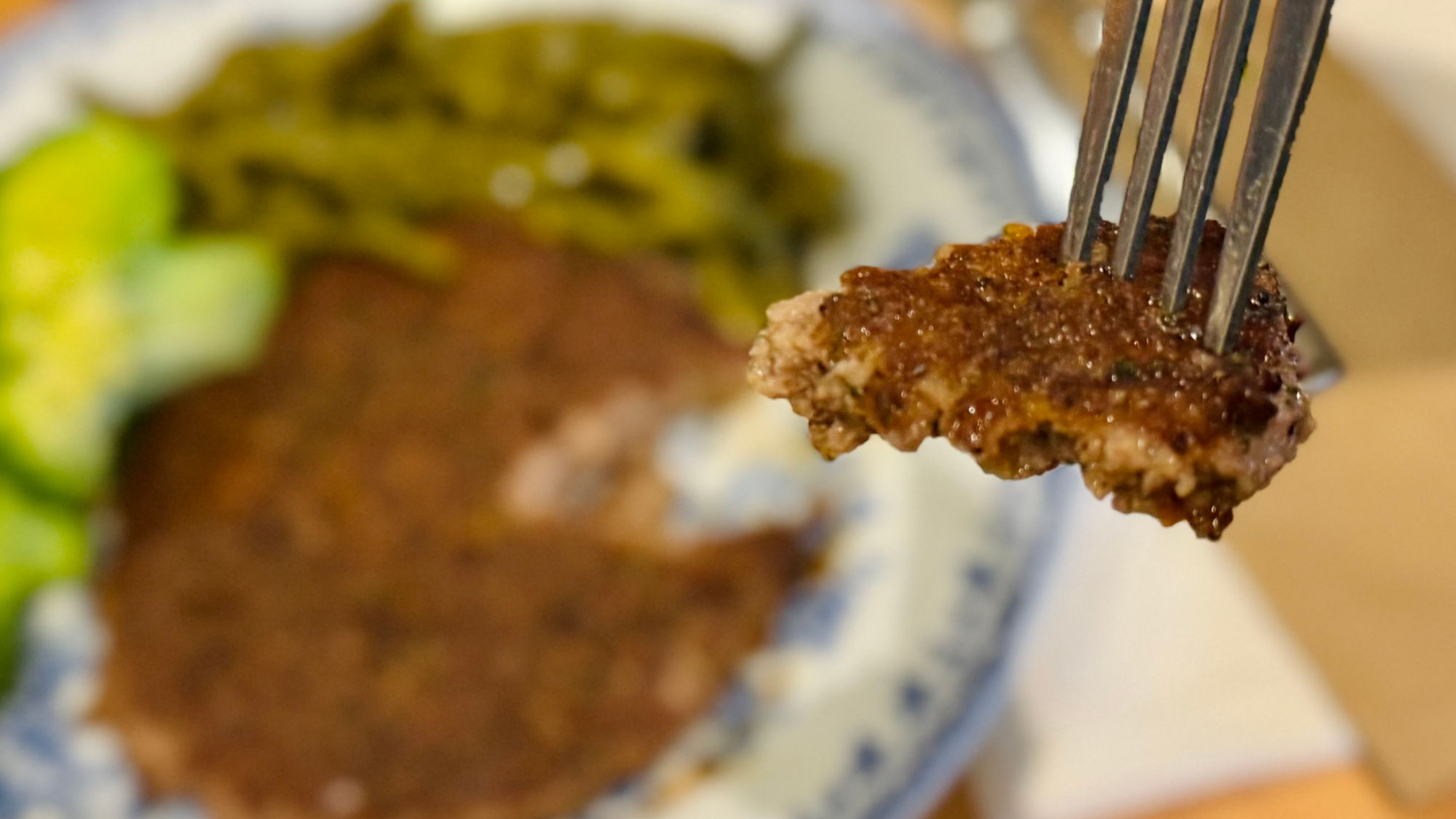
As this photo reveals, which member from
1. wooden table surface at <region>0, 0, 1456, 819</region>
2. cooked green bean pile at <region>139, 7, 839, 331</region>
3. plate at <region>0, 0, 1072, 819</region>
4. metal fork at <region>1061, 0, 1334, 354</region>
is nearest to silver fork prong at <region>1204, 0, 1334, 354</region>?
metal fork at <region>1061, 0, 1334, 354</region>

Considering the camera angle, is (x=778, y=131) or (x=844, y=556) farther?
(x=778, y=131)

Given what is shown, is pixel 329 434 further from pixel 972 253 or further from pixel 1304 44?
pixel 1304 44

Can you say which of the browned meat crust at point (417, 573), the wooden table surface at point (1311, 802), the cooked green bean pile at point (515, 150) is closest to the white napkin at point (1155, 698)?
the wooden table surface at point (1311, 802)

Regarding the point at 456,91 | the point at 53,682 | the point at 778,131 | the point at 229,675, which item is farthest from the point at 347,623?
the point at 778,131

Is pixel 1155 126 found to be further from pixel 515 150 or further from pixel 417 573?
pixel 515 150

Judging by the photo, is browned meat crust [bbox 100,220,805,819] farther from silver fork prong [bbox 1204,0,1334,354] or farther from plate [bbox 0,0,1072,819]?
silver fork prong [bbox 1204,0,1334,354]

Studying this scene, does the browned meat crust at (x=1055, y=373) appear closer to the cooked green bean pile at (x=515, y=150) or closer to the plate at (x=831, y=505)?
the plate at (x=831, y=505)

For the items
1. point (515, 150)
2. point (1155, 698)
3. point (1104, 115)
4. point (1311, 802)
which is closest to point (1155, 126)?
point (1104, 115)
